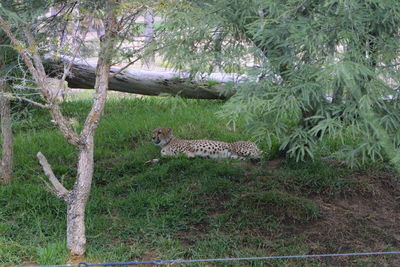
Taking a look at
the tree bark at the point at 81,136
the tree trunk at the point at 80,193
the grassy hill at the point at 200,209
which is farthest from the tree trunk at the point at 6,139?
the tree trunk at the point at 80,193

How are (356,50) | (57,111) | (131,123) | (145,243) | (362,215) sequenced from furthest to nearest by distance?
(131,123) < (362,215) < (145,243) < (57,111) < (356,50)

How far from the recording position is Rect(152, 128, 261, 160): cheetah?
7398 mm

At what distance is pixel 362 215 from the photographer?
628cm

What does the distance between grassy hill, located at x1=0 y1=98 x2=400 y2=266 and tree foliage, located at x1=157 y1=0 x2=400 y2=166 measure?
0.67 metres

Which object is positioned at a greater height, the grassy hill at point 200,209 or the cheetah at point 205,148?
the cheetah at point 205,148

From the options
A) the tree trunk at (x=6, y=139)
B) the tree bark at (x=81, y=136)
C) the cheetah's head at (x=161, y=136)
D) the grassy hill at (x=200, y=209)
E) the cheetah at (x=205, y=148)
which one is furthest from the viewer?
the cheetah's head at (x=161, y=136)

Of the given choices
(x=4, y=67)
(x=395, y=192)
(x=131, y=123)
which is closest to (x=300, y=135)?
(x=395, y=192)

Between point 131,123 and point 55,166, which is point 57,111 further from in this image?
point 131,123

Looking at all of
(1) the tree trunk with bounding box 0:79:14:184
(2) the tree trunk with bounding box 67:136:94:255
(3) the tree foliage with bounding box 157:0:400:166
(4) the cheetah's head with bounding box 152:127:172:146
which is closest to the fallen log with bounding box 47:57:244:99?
(4) the cheetah's head with bounding box 152:127:172:146

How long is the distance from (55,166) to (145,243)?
2203 mm

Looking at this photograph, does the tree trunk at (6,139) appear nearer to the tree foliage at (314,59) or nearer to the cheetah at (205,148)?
the cheetah at (205,148)

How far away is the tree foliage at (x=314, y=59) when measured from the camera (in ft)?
12.8

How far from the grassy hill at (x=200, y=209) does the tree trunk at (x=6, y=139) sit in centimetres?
19

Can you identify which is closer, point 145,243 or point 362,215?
point 145,243
